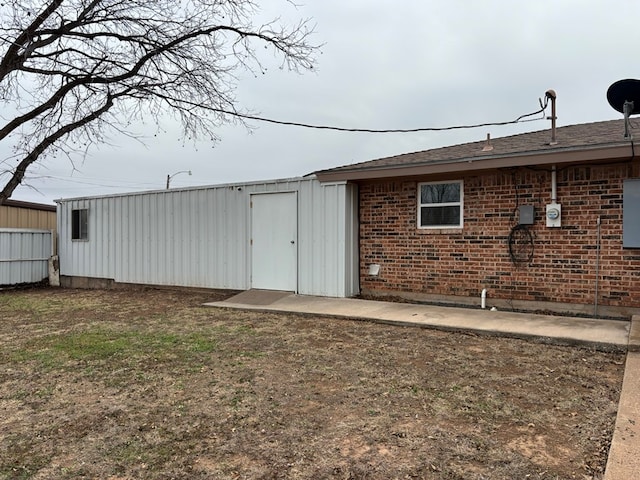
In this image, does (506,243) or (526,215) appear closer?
(526,215)

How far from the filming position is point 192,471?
2.62m

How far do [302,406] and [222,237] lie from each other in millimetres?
7382

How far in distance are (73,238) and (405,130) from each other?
10.2 m

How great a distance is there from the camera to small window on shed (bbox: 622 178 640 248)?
6.59 meters

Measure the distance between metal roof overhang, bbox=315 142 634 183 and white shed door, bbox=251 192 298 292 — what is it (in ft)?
3.75

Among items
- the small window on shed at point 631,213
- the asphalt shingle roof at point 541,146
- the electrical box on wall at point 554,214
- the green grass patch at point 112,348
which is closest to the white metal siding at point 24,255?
the green grass patch at point 112,348

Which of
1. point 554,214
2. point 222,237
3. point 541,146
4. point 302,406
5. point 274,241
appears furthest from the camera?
point 222,237

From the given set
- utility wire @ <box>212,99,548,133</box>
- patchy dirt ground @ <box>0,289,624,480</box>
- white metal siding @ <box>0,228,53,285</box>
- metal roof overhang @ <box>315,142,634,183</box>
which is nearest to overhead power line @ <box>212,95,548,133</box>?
utility wire @ <box>212,99,548,133</box>

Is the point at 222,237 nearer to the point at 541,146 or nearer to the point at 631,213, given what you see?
the point at 541,146

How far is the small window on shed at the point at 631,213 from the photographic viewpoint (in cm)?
659

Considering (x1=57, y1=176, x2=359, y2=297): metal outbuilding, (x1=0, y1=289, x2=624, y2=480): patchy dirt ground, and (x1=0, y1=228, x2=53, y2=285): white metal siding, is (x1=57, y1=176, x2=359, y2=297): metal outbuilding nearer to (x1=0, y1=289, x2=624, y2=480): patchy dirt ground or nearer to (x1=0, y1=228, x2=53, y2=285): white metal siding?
(x1=0, y1=228, x2=53, y2=285): white metal siding

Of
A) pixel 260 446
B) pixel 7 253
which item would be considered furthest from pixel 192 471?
pixel 7 253

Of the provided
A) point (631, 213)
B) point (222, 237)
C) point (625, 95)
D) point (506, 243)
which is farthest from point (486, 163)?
point (222, 237)

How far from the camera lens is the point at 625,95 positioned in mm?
7328
